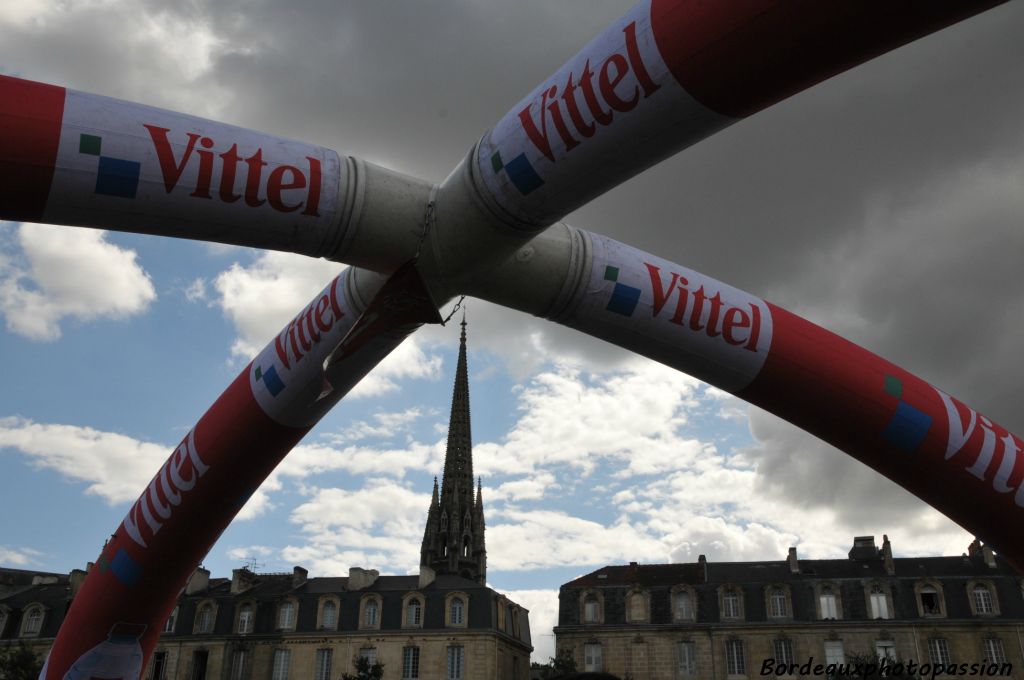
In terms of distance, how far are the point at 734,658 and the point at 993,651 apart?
1179 centimetres

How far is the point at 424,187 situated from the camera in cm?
871

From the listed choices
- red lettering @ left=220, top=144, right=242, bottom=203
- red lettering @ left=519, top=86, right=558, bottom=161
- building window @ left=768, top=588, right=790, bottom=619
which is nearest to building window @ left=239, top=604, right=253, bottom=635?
building window @ left=768, top=588, right=790, bottom=619

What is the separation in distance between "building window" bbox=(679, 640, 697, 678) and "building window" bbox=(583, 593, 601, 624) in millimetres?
4345

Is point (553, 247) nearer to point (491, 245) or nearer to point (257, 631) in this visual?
point (491, 245)

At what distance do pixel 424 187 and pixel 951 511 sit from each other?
23.6ft

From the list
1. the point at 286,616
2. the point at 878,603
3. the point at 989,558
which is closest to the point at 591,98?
the point at 878,603

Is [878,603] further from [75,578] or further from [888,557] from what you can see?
[75,578]

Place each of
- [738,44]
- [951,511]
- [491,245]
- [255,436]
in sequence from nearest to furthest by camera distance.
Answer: [738,44] < [491,245] < [951,511] < [255,436]

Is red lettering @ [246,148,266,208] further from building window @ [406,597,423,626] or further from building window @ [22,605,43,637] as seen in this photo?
building window @ [22,605,43,637]

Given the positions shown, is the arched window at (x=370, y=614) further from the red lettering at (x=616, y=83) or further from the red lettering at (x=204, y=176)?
the red lettering at (x=616, y=83)

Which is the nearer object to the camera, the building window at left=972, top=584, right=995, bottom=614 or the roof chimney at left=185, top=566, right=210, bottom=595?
the building window at left=972, top=584, right=995, bottom=614

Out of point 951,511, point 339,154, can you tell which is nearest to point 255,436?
Result: point 339,154

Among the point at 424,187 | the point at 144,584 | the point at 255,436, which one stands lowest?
the point at 144,584

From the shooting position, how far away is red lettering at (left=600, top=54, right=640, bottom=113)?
7.08m
